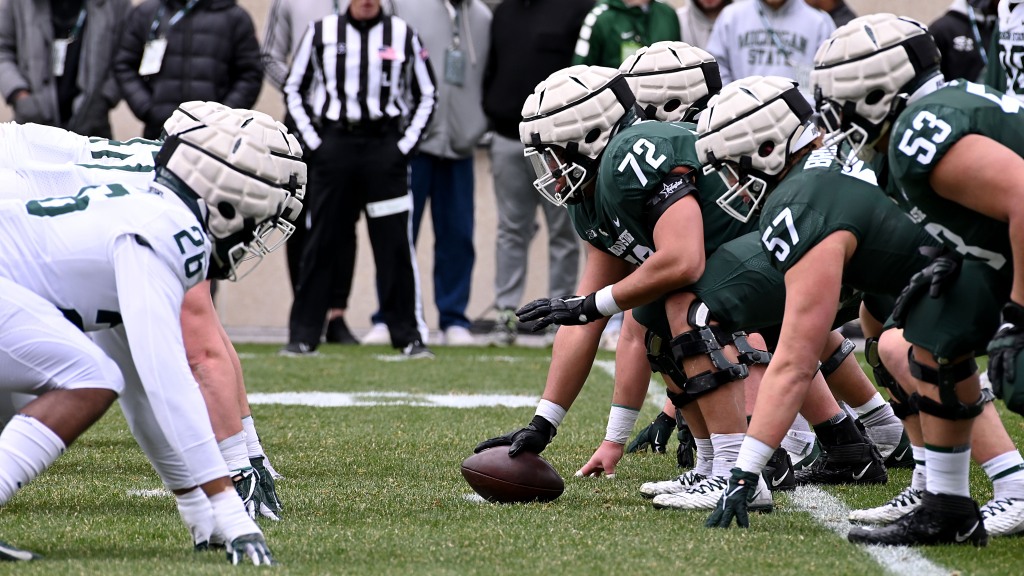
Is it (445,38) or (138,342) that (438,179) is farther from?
(138,342)

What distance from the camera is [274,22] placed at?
32.9 feet

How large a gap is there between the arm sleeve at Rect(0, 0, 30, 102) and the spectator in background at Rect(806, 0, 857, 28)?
17.9 feet

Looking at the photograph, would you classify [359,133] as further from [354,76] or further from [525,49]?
[525,49]

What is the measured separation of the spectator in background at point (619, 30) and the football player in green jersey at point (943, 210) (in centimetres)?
549

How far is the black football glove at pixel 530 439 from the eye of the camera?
463 cm

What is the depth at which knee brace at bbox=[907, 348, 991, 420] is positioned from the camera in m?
3.70

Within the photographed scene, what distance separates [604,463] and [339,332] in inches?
230

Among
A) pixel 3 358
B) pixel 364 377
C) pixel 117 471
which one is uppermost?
pixel 3 358

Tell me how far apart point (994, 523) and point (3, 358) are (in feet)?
8.52

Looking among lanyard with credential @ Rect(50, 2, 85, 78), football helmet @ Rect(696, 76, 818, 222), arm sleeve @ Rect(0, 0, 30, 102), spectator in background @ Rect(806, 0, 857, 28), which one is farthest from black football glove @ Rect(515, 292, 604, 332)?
lanyard with credential @ Rect(50, 2, 85, 78)

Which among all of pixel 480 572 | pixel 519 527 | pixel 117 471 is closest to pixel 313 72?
pixel 117 471

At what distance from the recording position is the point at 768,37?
29.3 feet

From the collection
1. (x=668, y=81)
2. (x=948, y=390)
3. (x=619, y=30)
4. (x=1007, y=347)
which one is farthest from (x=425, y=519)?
(x=619, y=30)

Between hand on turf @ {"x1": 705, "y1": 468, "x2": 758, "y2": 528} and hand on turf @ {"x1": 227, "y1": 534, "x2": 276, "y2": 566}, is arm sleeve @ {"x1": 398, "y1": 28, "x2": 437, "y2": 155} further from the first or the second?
hand on turf @ {"x1": 227, "y1": 534, "x2": 276, "y2": 566}
